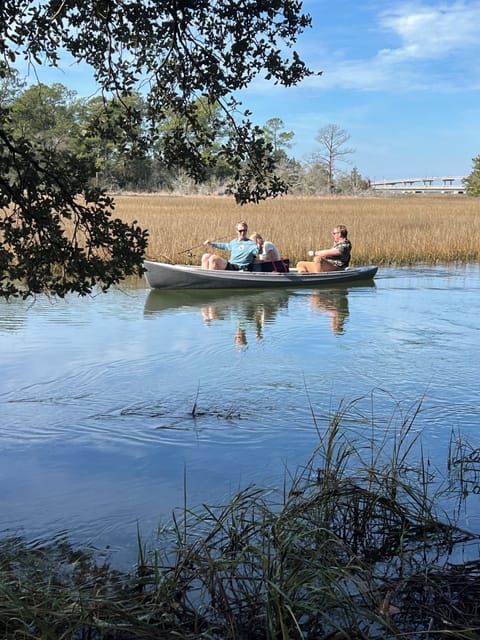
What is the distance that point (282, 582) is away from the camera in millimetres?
3010

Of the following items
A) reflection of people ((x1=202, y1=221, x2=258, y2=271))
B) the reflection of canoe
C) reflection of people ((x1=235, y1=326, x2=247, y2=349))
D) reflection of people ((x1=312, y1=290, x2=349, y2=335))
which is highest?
reflection of people ((x1=202, y1=221, x2=258, y2=271))

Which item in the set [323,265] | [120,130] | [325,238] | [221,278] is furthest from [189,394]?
[325,238]

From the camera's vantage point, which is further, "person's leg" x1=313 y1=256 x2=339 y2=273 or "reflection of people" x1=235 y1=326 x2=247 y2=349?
"person's leg" x1=313 y1=256 x2=339 y2=273

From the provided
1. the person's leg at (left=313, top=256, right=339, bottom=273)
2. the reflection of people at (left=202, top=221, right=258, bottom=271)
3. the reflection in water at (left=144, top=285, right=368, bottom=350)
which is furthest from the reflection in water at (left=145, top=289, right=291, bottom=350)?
the person's leg at (left=313, top=256, right=339, bottom=273)

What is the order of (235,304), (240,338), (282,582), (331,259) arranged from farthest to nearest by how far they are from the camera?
(331,259), (235,304), (240,338), (282,582)

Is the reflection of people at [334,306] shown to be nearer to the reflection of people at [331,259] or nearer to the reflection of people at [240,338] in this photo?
the reflection of people at [331,259]

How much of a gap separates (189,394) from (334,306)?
6122mm

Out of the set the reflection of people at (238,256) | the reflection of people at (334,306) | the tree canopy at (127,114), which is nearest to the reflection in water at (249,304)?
the reflection of people at (334,306)

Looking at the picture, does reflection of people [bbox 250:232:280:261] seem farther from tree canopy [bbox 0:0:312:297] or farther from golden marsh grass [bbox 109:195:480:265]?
tree canopy [bbox 0:0:312:297]

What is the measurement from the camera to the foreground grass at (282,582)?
9.41ft

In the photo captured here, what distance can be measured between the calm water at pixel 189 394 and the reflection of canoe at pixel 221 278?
25.0 inches

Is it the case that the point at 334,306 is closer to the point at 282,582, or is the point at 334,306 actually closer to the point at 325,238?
the point at 325,238

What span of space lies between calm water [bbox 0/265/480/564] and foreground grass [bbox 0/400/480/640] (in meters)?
0.40

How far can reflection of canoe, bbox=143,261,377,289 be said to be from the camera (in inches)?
524
